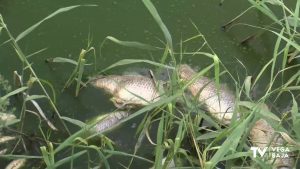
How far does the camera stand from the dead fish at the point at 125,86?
2.58 meters

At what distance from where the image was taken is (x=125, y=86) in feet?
8.59

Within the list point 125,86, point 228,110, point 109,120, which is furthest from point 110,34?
point 228,110

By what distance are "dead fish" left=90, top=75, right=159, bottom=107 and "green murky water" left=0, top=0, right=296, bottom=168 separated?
5 cm

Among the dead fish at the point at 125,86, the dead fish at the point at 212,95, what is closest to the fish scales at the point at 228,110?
the dead fish at the point at 212,95

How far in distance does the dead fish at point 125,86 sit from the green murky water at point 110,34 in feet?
0.16

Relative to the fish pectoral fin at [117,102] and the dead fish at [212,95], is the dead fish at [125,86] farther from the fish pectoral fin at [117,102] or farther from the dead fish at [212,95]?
the dead fish at [212,95]

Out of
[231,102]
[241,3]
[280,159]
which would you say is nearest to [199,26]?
[241,3]

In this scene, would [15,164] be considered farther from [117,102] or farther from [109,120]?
[117,102]

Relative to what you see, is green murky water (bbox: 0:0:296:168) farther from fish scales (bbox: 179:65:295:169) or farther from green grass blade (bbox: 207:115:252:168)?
green grass blade (bbox: 207:115:252:168)

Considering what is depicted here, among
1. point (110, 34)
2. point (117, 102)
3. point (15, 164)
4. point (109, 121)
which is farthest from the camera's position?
point (110, 34)

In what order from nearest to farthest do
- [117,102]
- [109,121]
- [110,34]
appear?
[109,121] < [117,102] < [110,34]

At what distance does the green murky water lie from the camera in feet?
8.90

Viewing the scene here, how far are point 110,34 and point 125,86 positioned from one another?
46 cm

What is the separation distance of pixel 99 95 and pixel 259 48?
0.97 metres
